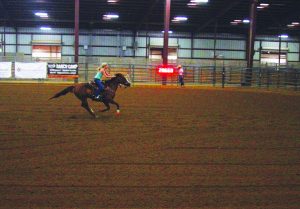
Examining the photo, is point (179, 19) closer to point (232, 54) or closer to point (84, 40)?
point (232, 54)

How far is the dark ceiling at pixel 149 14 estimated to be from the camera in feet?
125

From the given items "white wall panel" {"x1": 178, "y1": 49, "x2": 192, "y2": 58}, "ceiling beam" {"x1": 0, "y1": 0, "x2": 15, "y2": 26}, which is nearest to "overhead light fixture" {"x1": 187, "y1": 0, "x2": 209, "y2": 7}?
"white wall panel" {"x1": 178, "y1": 49, "x2": 192, "y2": 58}

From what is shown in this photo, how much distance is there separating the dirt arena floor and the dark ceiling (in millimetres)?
28598

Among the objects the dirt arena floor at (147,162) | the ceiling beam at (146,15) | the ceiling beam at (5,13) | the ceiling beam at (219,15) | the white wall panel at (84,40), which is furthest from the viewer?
the white wall panel at (84,40)

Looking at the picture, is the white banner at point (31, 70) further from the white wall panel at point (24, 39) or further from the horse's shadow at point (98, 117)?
the horse's shadow at point (98, 117)

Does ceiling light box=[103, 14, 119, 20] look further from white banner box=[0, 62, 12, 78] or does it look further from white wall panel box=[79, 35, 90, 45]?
white banner box=[0, 62, 12, 78]

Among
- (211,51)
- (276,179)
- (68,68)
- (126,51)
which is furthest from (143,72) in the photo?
(276,179)

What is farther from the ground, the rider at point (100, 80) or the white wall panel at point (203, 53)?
the white wall panel at point (203, 53)

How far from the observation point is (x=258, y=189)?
15.5 ft

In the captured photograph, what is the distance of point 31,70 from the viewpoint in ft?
99.2

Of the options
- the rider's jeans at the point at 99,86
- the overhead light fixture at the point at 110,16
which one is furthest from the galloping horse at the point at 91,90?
the overhead light fixture at the point at 110,16

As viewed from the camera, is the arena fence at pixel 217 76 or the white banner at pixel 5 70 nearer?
the arena fence at pixel 217 76

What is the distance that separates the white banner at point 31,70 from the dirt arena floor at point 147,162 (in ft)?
64.0

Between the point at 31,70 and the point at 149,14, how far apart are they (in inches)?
598
